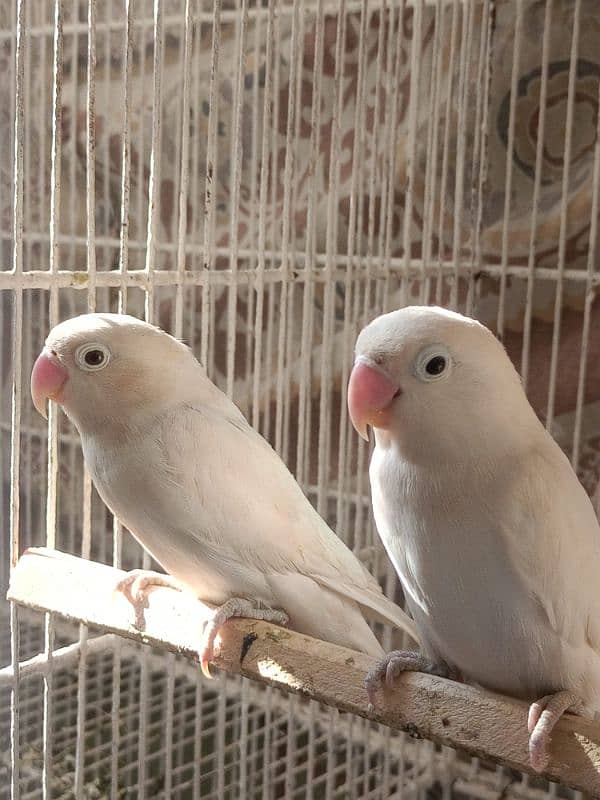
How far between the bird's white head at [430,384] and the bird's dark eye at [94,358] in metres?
0.34

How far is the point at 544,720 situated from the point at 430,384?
0.34m

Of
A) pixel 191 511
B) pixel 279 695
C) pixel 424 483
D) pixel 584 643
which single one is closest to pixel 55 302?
pixel 191 511

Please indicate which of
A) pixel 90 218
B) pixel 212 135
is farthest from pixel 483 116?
pixel 90 218

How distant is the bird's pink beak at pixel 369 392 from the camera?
0.92 meters

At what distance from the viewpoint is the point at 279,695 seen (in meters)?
2.17

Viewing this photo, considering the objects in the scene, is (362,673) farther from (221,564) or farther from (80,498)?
(80,498)

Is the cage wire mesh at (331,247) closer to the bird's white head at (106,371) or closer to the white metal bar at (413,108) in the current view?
the white metal bar at (413,108)

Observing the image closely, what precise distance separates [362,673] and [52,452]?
0.51m

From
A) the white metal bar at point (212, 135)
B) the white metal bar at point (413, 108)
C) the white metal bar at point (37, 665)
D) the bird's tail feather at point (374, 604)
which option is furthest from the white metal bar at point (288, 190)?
the white metal bar at point (37, 665)

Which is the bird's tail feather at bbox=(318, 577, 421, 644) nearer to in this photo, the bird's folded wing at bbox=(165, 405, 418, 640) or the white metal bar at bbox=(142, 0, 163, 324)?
the bird's folded wing at bbox=(165, 405, 418, 640)

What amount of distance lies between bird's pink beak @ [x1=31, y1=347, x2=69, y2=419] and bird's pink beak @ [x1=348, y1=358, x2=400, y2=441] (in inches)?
15.2

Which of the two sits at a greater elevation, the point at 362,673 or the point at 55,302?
the point at 55,302

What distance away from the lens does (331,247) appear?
1604mm

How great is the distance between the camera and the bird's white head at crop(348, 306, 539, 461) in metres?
0.92
